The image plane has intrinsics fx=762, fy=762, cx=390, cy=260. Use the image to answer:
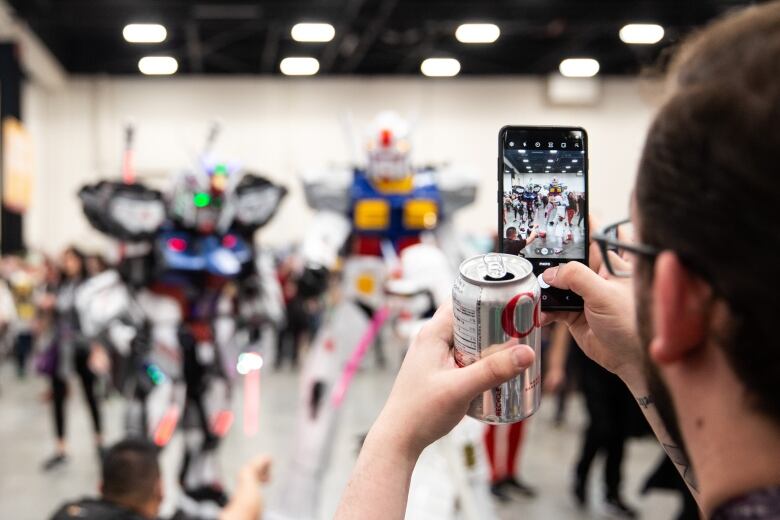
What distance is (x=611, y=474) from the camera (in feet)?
12.3

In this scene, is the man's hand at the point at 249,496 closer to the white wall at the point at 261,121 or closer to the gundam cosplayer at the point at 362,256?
the gundam cosplayer at the point at 362,256

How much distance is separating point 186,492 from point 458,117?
28.6ft

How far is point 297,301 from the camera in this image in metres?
7.85

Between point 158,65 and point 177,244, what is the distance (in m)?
8.20

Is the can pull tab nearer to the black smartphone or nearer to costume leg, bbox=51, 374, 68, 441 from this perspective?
the black smartphone

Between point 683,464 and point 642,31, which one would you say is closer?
point 683,464

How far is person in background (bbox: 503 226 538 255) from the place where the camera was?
2.76 feet

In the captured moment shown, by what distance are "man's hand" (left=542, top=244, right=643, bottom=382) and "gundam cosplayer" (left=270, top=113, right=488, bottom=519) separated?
7.64 feet

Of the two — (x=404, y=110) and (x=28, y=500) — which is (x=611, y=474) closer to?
(x=28, y=500)

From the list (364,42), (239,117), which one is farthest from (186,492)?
(239,117)

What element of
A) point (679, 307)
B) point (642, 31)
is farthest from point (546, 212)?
point (642, 31)

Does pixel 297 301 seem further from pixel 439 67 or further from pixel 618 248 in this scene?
pixel 618 248

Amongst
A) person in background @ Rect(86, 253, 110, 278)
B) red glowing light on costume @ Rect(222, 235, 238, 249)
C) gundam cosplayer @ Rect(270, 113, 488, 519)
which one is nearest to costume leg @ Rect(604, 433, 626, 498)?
gundam cosplayer @ Rect(270, 113, 488, 519)

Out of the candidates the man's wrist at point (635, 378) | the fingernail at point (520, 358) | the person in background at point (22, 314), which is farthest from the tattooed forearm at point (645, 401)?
the person in background at point (22, 314)
